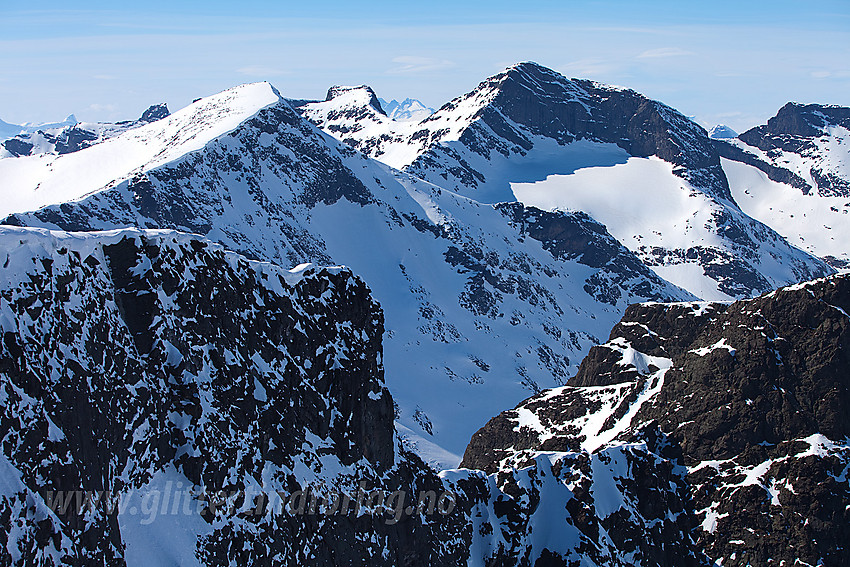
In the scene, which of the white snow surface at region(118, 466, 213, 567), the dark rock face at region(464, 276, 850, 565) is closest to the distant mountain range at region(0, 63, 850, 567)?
the white snow surface at region(118, 466, 213, 567)

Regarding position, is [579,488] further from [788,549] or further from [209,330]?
[209,330]

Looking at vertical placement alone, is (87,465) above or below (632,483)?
above

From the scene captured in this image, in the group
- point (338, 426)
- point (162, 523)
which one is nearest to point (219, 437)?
point (162, 523)

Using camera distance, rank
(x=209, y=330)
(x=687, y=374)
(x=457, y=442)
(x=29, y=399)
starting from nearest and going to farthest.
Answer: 1. (x=29, y=399)
2. (x=209, y=330)
3. (x=687, y=374)
4. (x=457, y=442)

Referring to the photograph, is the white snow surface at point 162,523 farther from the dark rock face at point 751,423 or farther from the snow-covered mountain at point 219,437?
the dark rock face at point 751,423

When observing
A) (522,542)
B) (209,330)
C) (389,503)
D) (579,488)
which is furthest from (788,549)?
(209,330)

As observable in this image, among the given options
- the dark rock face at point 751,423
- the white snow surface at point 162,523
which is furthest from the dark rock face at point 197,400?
→ the dark rock face at point 751,423

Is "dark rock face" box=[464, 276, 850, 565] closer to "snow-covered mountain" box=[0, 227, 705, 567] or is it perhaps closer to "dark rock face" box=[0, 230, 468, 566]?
"snow-covered mountain" box=[0, 227, 705, 567]
